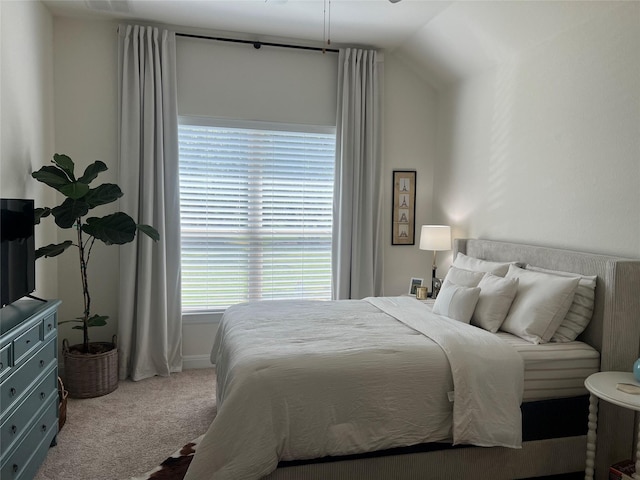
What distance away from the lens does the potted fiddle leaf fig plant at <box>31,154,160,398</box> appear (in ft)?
10.5

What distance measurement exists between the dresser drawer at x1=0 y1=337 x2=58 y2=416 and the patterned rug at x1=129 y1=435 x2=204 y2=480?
0.74m

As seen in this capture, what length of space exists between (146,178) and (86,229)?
2.40 feet

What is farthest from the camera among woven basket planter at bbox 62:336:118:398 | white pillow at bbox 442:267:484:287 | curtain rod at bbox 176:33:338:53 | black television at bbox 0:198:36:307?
Result: curtain rod at bbox 176:33:338:53

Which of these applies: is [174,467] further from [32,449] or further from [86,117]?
[86,117]

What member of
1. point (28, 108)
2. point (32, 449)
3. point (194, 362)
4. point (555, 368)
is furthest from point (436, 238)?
point (28, 108)

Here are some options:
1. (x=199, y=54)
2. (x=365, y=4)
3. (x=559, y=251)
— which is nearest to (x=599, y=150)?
(x=559, y=251)

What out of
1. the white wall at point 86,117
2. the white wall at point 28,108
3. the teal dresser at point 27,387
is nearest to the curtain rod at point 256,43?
the white wall at point 86,117

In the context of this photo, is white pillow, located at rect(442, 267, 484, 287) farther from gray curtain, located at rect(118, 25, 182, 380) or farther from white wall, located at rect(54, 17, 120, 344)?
white wall, located at rect(54, 17, 120, 344)

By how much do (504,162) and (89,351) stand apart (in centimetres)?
362

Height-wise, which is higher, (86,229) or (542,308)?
(86,229)

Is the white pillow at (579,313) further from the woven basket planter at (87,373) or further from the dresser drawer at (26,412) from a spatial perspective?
the woven basket planter at (87,373)

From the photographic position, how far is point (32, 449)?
2279 millimetres

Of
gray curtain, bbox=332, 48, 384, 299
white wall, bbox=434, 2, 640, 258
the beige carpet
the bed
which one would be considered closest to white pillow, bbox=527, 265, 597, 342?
the bed

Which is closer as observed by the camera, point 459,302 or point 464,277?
point 459,302
